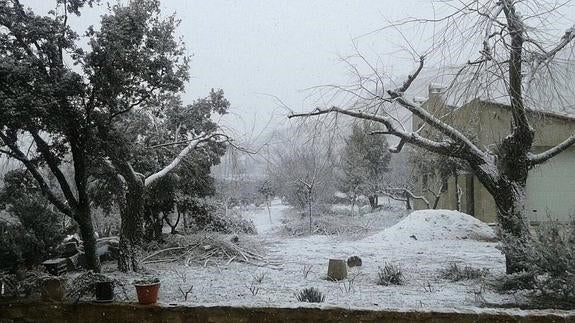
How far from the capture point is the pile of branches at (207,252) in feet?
27.0

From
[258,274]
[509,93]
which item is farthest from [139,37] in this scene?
[509,93]

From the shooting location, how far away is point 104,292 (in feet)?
12.8

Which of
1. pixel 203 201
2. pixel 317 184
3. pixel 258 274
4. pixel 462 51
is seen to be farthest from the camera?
pixel 317 184

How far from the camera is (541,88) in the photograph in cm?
530

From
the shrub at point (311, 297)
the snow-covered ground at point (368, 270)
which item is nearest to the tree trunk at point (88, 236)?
the snow-covered ground at point (368, 270)

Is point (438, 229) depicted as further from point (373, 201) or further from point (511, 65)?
point (373, 201)

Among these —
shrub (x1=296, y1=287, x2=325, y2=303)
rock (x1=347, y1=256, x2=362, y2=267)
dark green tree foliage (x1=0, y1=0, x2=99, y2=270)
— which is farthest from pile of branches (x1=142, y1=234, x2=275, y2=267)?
shrub (x1=296, y1=287, x2=325, y2=303)

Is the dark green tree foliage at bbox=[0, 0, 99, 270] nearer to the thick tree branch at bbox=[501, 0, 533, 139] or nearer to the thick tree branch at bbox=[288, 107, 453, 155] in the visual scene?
the thick tree branch at bbox=[288, 107, 453, 155]

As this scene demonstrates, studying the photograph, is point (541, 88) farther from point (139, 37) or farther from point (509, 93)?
point (139, 37)

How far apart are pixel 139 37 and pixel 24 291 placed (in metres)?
3.03

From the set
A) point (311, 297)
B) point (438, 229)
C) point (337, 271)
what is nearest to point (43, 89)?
point (311, 297)

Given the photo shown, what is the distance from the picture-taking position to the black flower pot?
389 cm

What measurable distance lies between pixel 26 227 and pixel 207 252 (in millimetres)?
3120

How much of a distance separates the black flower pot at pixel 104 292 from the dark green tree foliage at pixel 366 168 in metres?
12.6
